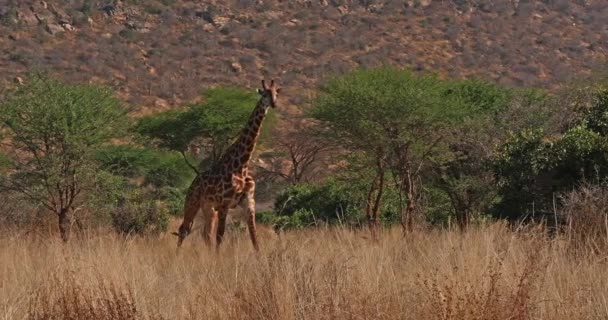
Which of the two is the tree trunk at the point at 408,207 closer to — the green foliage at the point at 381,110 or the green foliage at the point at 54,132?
the green foliage at the point at 381,110

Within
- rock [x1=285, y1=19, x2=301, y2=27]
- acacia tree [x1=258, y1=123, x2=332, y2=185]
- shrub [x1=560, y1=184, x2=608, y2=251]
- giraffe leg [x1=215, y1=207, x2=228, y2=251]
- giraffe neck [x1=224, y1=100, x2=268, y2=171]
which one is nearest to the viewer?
shrub [x1=560, y1=184, x2=608, y2=251]

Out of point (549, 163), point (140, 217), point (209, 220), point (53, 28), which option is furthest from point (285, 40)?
point (549, 163)

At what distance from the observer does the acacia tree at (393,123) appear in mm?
14594

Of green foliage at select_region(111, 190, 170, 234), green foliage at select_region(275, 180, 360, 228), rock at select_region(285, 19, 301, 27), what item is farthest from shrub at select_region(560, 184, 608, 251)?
rock at select_region(285, 19, 301, 27)

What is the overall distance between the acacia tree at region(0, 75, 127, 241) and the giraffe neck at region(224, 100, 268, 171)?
3.48 meters

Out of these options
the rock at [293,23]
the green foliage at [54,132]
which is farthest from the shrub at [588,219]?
the rock at [293,23]

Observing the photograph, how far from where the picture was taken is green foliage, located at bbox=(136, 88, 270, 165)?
23.1 m

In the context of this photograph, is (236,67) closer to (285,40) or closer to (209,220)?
(285,40)

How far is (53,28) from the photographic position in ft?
148

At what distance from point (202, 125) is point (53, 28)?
1011 inches

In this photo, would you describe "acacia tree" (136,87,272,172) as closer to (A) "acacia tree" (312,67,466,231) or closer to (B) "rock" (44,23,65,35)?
(A) "acacia tree" (312,67,466,231)

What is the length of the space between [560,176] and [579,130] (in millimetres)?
767

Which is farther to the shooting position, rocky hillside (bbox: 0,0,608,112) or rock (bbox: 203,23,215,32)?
rock (bbox: 203,23,215,32)

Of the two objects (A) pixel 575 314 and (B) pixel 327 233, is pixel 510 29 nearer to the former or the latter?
(B) pixel 327 233
